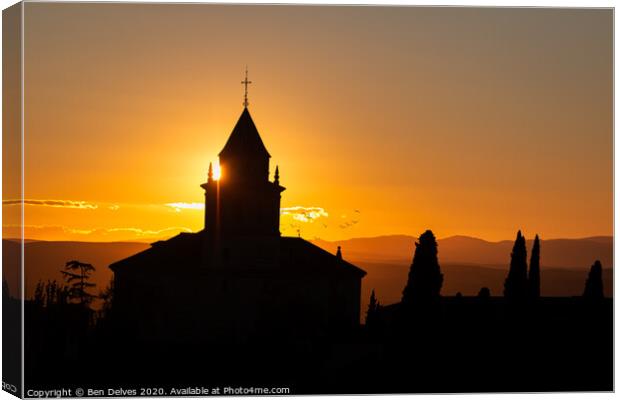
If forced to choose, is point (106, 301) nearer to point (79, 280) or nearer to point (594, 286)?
point (79, 280)

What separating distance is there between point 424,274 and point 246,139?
4882mm

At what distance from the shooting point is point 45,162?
29.8 meters

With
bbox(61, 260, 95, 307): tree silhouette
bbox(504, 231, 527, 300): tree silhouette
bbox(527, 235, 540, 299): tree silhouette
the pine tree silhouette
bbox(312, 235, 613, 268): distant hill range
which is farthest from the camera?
Result: the pine tree silhouette

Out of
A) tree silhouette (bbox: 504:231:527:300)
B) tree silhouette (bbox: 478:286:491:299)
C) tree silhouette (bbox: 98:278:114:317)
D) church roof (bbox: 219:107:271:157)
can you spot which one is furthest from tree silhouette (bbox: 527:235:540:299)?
tree silhouette (bbox: 98:278:114:317)

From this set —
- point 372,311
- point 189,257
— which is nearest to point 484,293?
point 372,311

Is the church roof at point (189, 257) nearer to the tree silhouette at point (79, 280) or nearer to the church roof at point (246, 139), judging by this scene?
the tree silhouette at point (79, 280)

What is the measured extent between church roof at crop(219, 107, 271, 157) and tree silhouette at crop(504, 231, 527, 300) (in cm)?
574

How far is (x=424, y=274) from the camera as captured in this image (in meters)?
32.2

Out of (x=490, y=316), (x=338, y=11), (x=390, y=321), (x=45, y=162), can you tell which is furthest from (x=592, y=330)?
(x=45, y=162)

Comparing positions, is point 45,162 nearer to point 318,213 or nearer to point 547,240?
point 318,213

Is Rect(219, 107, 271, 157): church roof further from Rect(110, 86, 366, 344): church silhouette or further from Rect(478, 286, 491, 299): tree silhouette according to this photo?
Rect(478, 286, 491, 299): tree silhouette

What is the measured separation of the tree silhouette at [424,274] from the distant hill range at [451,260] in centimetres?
14

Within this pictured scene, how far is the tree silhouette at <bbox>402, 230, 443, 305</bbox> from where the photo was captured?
104 ft

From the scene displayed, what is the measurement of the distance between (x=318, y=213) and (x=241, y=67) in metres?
3.44
